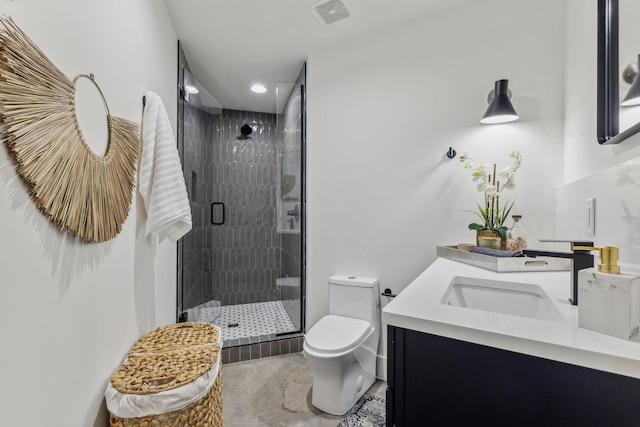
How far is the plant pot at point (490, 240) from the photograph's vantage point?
5.16 ft

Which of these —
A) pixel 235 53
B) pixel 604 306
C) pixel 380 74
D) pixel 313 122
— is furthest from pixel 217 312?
pixel 604 306

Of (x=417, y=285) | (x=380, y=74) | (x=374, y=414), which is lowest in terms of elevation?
(x=374, y=414)

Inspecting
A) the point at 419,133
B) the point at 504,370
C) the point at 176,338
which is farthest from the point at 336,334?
the point at 419,133

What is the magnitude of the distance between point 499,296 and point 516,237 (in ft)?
2.11

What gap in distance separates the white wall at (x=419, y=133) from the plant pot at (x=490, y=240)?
0.23 m

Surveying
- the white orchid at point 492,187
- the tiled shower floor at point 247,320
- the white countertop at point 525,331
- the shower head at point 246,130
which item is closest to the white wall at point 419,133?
the white orchid at point 492,187

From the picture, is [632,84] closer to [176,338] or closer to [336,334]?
[336,334]

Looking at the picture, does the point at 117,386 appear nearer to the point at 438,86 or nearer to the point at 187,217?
the point at 187,217

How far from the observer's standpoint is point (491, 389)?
630mm

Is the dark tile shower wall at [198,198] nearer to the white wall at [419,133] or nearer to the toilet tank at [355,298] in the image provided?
the white wall at [419,133]

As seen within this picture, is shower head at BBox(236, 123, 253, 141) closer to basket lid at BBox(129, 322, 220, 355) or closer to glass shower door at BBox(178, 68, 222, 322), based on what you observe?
glass shower door at BBox(178, 68, 222, 322)

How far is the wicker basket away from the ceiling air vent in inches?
82.5

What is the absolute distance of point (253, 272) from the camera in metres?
3.69

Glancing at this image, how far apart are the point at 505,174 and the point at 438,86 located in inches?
29.4
